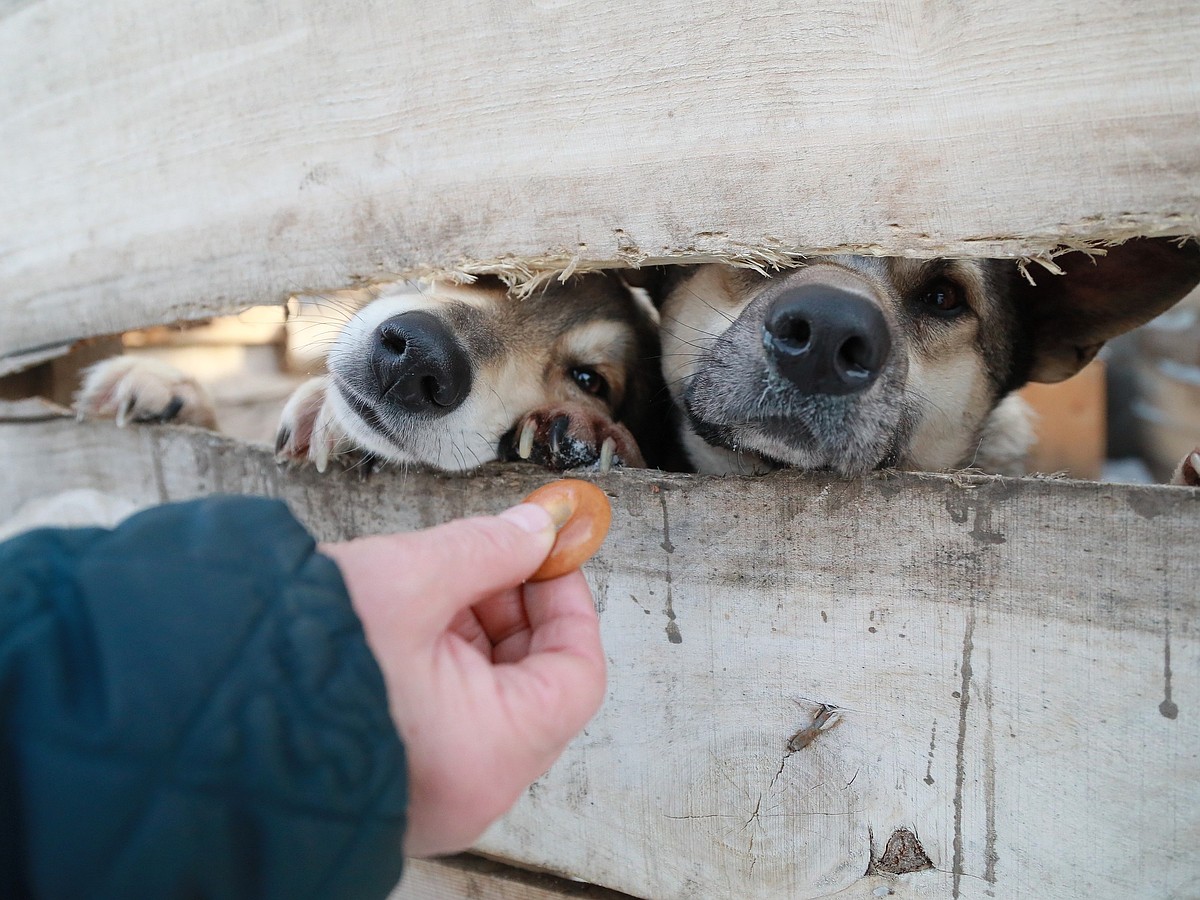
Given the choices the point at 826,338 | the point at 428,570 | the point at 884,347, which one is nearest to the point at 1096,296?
the point at 884,347

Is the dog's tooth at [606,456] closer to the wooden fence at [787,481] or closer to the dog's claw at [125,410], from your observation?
the wooden fence at [787,481]

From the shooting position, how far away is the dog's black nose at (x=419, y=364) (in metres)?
1.64

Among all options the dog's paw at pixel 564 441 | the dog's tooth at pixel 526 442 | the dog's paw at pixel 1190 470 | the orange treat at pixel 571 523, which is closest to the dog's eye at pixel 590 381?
the dog's paw at pixel 564 441

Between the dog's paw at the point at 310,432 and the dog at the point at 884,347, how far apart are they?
82 centimetres

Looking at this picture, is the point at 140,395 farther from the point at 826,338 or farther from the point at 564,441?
the point at 826,338

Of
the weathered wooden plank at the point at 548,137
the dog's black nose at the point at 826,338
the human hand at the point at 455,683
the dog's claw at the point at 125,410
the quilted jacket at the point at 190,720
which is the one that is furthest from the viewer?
the dog's claw at the point at 125,410

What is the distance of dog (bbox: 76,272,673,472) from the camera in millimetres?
1688

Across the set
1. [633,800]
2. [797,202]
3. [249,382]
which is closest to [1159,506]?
[797,202]

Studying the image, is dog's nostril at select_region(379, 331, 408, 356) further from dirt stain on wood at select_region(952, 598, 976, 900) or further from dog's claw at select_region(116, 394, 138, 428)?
dirt stain on wood at select_region(952, 598, 976, 900)

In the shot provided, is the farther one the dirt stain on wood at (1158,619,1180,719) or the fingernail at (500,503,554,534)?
the dirt stain on wood at (1158,619,1180,719)

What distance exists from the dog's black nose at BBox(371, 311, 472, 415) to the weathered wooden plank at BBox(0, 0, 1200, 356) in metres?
0.14

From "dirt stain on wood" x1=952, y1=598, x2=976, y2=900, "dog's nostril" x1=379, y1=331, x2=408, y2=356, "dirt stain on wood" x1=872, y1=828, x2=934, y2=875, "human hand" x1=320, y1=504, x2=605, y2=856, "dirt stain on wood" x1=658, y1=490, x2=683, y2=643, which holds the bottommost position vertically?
"dirt stain on wood" x1=872, y1=828, x2=934, y2=875

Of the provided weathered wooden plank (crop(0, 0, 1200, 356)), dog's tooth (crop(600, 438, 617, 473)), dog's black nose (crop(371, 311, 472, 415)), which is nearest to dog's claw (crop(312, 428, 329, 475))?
dog's black nose (crop(371, 311, 472, 415))

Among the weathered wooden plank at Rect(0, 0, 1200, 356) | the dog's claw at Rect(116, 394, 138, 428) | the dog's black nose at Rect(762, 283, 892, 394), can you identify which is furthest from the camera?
the dog's claw at Rect(116, 394, 138, 428)
